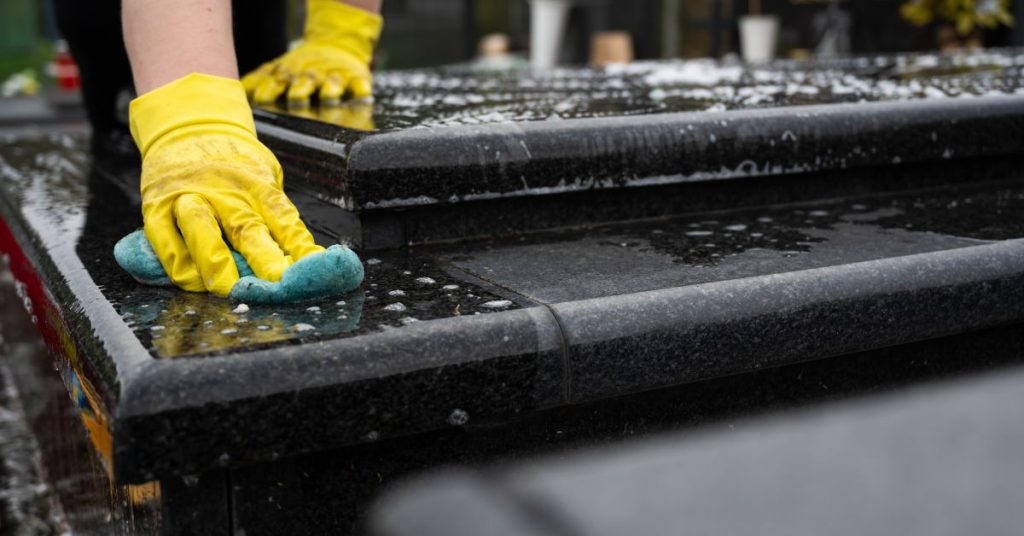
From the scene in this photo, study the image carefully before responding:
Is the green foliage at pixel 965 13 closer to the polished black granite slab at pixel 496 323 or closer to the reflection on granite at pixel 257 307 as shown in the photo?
the polished black granite slab at pixel 496 323

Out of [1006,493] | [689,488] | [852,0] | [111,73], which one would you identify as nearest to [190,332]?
[689,488]

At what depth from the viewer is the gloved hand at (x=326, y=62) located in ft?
9.09

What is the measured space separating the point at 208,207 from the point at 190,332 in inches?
10.0

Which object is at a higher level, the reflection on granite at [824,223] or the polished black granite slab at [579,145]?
the polished black granite slab at [579,145]

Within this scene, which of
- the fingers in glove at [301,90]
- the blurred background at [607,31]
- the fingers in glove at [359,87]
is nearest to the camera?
the fingers in glove at [301,90]

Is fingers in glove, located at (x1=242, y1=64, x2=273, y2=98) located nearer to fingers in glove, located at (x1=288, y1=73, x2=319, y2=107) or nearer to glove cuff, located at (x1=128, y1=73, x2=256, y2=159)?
fingers in glove, located at (x1=288, y1=73, x2=319, y2=107)

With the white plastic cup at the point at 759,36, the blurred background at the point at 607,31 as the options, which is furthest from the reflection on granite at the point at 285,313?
the white plastic cup at the point at 759,36

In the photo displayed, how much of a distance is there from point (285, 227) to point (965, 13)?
372 inches

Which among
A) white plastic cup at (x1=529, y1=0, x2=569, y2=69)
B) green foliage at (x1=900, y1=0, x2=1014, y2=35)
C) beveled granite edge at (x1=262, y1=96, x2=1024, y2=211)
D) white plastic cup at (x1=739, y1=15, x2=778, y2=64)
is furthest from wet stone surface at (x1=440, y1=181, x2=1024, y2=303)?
white plastic cup at (x1=529, y1=0, x2=569, y2=69)

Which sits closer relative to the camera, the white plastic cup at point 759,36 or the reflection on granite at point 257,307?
the reflection on granite at point 257,307

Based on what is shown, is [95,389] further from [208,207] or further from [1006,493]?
[1006,493]

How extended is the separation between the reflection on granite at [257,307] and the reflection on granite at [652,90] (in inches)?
19.2

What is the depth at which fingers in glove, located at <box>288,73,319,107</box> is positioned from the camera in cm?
270

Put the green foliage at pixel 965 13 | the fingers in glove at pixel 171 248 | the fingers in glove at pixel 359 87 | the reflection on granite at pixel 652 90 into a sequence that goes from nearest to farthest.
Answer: the fingers in glove at pixel 171 248 < the reflection on granite at pixel 652 90 < the fingers in glove at pixel 359 87 < the green foliage at pixel 965 13
